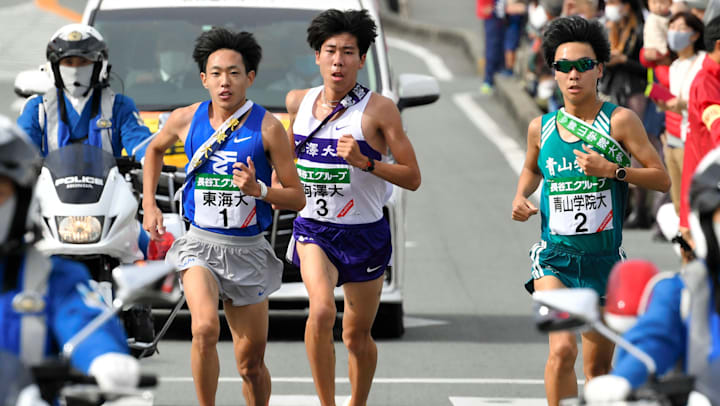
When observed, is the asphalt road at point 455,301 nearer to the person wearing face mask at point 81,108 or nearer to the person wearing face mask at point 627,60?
the person wearing face mask at point 627,60

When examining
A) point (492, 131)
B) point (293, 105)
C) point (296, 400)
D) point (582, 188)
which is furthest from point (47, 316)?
point (492, 131)

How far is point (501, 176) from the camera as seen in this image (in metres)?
18.9

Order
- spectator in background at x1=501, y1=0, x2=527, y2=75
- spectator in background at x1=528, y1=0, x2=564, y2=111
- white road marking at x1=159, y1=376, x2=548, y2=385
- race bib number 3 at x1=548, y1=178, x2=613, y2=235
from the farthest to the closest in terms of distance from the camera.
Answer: spectator in background at x1=501, y1=0, x2=527, y2=75 → spectator in background at x1=528, y1=0, x2=564, y2=111 → white road marking at x1=159, y1=376, x2=548, y2=385 → race bib number 3 at x1=548, y1=178, x2=613, y2=235

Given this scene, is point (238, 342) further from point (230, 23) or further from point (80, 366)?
point (230, 23)

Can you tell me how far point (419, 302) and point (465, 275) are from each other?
1254 mm

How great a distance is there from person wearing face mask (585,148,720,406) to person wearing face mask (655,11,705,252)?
26.5 ft

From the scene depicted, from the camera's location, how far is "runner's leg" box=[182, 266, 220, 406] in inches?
299

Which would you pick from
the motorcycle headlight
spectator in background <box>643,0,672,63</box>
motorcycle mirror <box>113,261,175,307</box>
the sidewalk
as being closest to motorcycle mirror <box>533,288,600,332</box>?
motorcycle mirror <box>113,261,175,307</box>

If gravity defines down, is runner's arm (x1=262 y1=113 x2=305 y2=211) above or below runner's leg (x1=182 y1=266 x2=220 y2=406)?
above

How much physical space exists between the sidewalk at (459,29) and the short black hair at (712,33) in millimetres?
11523

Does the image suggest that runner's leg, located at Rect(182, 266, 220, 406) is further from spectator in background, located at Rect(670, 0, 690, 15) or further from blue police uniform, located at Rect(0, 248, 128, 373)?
spectator in background, located at Rect(670, 0, 690, 15)

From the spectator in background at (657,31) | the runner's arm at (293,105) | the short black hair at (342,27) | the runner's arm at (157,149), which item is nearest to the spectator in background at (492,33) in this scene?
the spectator in background at (657,31)

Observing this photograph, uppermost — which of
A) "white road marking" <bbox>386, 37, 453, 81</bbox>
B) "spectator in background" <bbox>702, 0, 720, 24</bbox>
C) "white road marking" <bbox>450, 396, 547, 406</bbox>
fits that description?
"spectator in background" <bbox>702, 0, 720, 24</bbox>

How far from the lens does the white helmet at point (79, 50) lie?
8859mm
